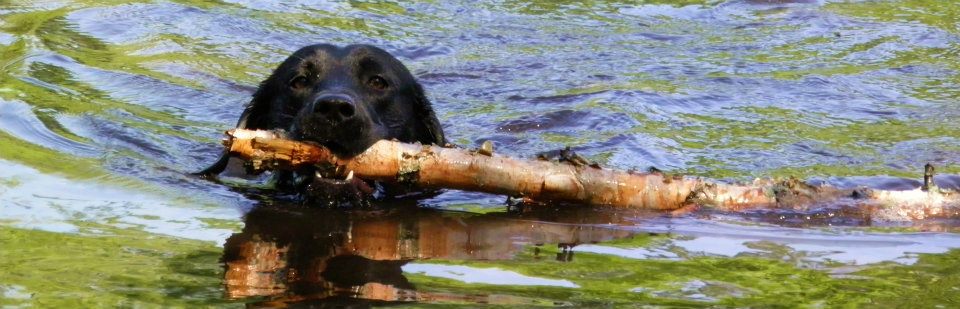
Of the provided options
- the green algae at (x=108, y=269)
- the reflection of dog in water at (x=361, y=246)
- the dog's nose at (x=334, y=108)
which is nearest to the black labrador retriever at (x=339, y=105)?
the dog's nose at (x=334, y=108)

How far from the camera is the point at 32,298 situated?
3820 millimetres

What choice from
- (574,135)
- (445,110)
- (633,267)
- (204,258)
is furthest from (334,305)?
(445,110)

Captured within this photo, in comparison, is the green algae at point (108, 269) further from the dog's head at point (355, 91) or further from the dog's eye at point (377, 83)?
the dog's eye at point (377, 83)

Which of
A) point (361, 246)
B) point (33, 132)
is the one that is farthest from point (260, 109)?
point (361, 246)

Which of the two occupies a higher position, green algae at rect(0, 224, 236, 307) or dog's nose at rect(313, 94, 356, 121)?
dog's nose at rect(313, 94, 356, 121)

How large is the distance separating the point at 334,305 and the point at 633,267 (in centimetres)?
107

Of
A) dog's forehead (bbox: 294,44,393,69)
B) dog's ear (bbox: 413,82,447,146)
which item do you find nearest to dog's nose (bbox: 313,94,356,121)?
dog's forehead (bbox: 294,44,393,69)

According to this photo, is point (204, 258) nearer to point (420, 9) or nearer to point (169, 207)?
point (169, 207)

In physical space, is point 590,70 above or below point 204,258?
above

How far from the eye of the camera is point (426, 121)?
701 cm

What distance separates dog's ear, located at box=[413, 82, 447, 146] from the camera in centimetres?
698

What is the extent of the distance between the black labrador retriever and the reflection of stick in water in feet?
1.01

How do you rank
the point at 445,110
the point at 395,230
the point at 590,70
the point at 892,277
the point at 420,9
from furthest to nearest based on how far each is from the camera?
1. the point at 420,9
2. the point at 590,70
3. the point at 445,110
4. the point at 395,230
5. the point at 892,277

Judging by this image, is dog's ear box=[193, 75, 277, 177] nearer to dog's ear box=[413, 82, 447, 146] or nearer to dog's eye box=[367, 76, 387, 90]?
dog's eye box=[367, 76, 387, 90]
